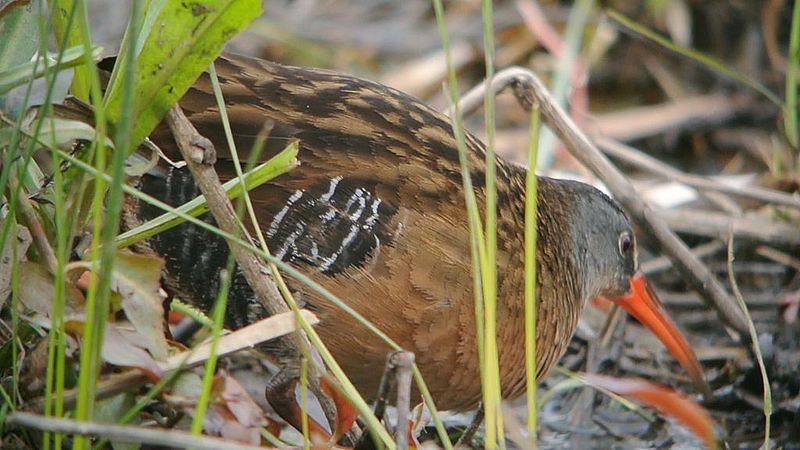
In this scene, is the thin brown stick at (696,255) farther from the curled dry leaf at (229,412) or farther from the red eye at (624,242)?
the curled dry leaf at (229,412)

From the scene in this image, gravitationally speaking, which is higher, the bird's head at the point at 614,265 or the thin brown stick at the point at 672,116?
the thin brown stick at the point at 672,116

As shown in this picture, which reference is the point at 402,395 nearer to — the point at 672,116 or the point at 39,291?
the point at 39,291

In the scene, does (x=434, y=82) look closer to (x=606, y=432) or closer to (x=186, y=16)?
(x=606, y=432)

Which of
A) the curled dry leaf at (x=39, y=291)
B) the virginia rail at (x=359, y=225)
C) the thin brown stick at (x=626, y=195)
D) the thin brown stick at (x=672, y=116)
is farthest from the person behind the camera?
the thin brown stick at (x=672, y=116)

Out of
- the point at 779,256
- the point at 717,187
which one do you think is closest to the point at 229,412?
the point at 717,187

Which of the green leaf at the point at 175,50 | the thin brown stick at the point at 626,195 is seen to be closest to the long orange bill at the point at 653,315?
the thin brown stick at the point at 626,195

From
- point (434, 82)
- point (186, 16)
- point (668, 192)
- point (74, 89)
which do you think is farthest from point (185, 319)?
point (434, 82)
